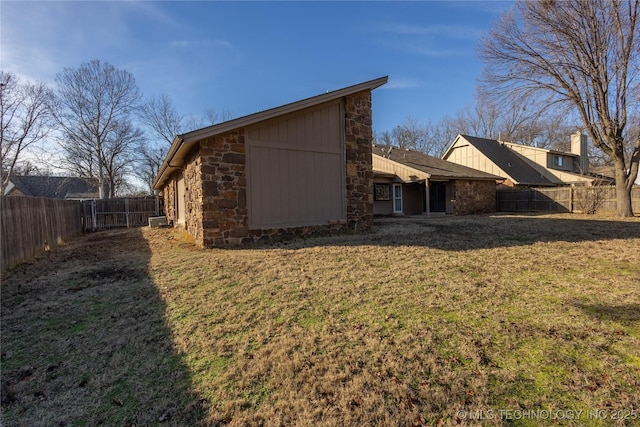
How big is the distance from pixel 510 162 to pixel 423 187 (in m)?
9.68

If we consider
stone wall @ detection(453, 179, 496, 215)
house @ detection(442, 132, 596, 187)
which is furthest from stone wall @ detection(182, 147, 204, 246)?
house @ detection(442, 132, 596, 187)

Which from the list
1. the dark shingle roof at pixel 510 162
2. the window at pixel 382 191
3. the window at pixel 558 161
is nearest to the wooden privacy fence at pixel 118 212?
the window at pixel 382 191

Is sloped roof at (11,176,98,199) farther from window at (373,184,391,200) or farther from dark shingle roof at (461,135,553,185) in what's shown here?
dark shingle roof at (461,135,553,185)

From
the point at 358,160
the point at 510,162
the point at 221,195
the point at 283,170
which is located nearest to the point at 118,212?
the point at 221,195

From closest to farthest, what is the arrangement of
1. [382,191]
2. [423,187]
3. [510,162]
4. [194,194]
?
[194,194] < [382,191] < [423,187] < [510,162]

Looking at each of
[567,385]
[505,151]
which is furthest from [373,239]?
[505,151]

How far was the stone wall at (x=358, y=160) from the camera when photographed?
9.90 metres

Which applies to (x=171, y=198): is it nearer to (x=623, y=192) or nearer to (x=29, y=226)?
(x=29, y=226)

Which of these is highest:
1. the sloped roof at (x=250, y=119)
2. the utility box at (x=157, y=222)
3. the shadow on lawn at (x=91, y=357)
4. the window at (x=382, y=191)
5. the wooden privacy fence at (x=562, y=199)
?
the sloped roof at (x=250, y=119)

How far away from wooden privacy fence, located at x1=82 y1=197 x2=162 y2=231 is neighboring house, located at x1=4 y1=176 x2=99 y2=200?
17986 millimetres

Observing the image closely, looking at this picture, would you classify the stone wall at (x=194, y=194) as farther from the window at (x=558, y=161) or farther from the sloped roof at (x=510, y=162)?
the window at (x=558, y=161)

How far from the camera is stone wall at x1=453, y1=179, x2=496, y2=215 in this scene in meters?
18.9

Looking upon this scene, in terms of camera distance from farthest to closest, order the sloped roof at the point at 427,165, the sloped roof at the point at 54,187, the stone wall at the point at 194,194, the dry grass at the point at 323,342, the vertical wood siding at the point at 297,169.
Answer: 1. the sloped roof at the point at 54,187
2. the sloped roof at the point at 427,165
3. the vertical wood siding at the point at 297,169
4. the stone wall at the point at 194,194
5. the dry grass at the point at 323,342

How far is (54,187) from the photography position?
35719mm
